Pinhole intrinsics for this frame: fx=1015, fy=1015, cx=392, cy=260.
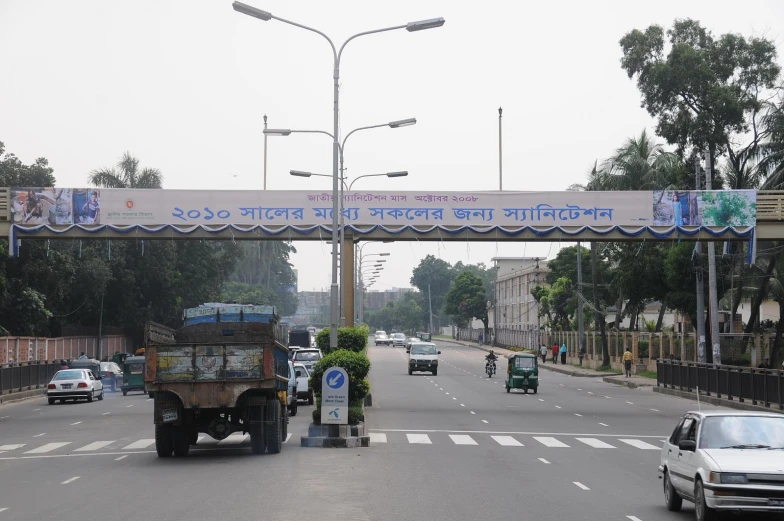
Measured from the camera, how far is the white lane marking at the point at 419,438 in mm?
24250

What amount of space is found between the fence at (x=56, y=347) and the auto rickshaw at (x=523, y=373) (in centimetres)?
2369

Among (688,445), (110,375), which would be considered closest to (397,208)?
(688,445)

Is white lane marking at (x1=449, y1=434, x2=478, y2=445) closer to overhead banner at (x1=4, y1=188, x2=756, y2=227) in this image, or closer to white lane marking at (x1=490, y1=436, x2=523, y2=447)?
white lane marking at (x1=490, y1=436, x2=523, y2=447)

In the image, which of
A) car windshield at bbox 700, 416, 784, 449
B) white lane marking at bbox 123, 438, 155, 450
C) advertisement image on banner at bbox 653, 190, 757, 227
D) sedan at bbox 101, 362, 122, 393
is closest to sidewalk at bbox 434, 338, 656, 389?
advertisement image on banner at bbox 653, 190, 757, 227

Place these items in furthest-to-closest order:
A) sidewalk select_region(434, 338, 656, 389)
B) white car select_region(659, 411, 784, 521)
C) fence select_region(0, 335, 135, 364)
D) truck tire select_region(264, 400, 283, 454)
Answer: sidewalk select_region(434, 338, 656, 389) → fence select_region(0, 335, 135, 364) → truck tire select_region(264, 400, 283, 454) → white car select_region(659, 411, 784, 521)

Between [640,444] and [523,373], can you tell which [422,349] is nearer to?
[523,373]

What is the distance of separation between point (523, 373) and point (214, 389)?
89.9 feet

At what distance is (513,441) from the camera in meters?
24.9

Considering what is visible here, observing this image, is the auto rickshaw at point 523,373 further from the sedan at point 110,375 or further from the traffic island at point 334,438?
the traffic island at point 334,438

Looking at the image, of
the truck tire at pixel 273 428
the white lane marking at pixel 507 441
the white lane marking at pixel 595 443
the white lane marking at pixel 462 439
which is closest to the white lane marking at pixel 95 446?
the truck tire at pixel 273 428

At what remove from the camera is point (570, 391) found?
48.7 meters

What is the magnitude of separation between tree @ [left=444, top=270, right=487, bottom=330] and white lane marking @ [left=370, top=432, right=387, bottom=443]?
11256cm

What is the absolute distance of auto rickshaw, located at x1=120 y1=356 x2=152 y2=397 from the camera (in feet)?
157

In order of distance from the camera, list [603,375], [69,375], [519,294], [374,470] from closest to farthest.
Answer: [374,470] < [69,375] < [603,375] < [519,294]
